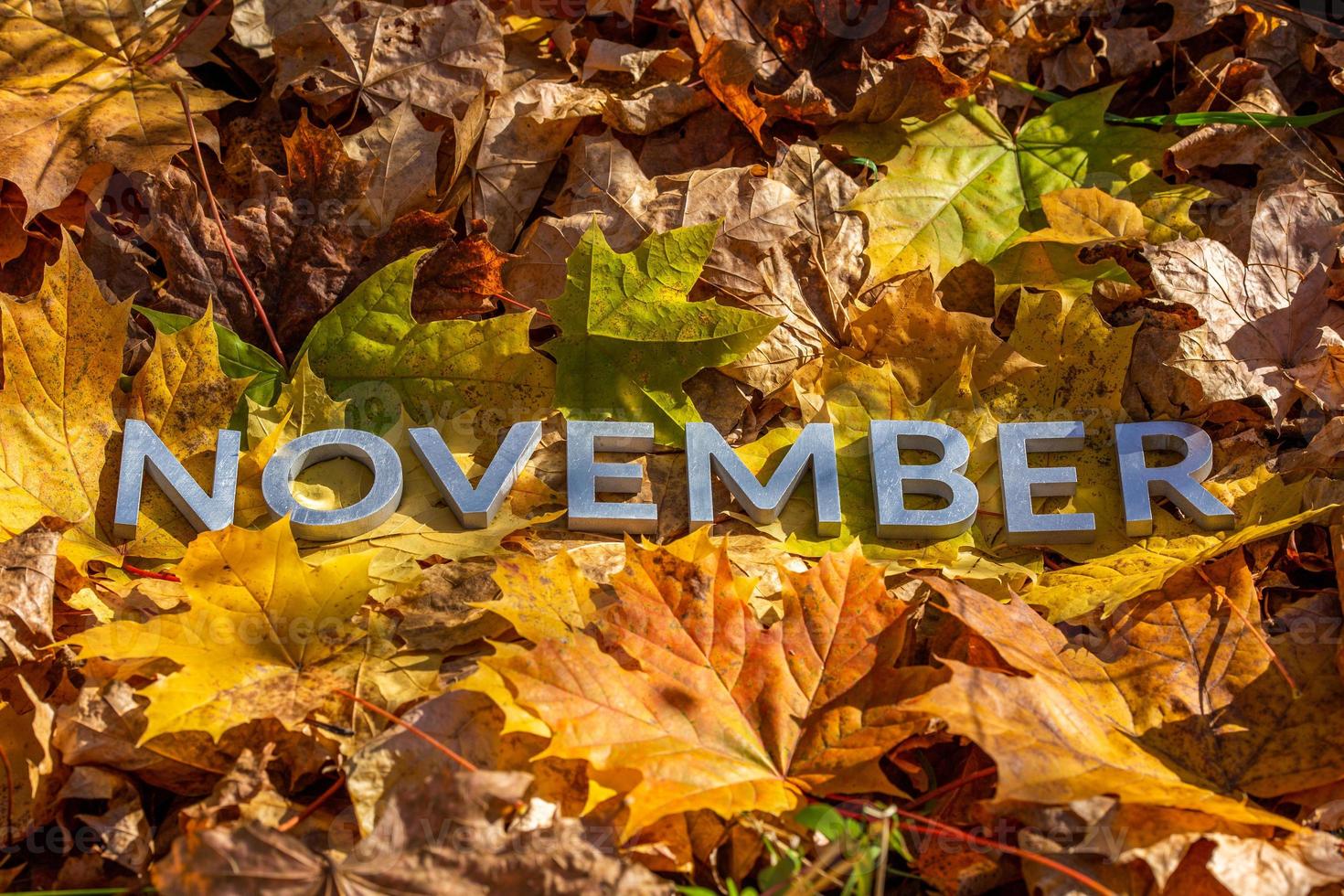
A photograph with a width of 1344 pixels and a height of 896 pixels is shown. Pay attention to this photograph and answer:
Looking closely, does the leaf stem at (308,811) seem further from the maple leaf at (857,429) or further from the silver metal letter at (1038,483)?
the silver metal letter at (1038,483)

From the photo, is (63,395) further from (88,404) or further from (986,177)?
(986,177)

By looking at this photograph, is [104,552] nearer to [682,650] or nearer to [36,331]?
[36,331]

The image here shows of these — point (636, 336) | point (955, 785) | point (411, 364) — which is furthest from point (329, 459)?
point (955, 785)

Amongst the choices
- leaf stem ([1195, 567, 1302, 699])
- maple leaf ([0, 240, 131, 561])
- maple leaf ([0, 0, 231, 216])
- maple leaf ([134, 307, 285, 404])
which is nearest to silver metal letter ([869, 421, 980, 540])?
leaf stem ([1195, 567, 1302, 699])

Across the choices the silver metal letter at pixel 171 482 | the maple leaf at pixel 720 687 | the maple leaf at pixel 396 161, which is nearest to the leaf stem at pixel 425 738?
the maple leaf at pixel 720 687

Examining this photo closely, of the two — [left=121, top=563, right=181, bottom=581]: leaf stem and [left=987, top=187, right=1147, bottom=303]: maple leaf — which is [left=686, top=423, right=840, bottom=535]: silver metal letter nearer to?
[left=987, top=187, right=1147, bottom=303]: maple leaf
